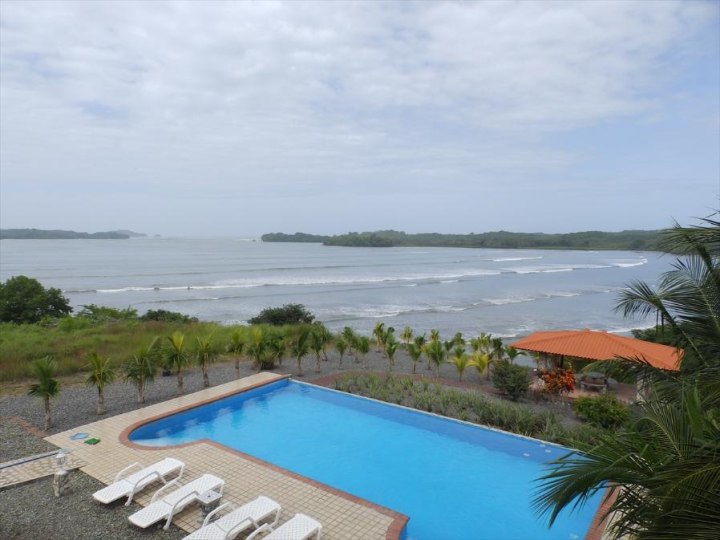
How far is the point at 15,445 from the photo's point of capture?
28.6ft

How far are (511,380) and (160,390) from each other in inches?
390

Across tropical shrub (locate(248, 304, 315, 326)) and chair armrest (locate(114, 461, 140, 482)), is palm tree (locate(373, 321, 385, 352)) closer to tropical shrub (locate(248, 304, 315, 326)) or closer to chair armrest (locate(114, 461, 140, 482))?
tropical shrub (locate(248, 304, 315, 326))

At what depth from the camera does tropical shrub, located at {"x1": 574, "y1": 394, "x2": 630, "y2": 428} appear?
9.89 meters

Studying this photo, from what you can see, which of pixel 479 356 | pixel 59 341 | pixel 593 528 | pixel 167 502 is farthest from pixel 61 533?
pixel 59 341

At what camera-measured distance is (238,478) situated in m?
7.70

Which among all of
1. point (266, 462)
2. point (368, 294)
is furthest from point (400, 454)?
point (368, 294)

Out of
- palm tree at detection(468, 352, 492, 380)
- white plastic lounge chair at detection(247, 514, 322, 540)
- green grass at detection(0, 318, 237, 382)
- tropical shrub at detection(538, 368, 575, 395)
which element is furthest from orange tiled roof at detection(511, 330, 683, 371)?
green grass at detection(0, 318, 237, 382)

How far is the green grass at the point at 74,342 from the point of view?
14109 mm

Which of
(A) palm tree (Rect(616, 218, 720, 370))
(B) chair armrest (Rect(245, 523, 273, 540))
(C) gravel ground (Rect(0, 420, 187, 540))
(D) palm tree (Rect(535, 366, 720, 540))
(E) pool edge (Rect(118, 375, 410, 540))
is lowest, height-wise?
(E) pool edge (Rect(118, 375, 410, 540))

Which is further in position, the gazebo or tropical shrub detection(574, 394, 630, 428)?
the gazebo

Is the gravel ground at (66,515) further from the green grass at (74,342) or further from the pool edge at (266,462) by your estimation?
the green grass at (74,342)

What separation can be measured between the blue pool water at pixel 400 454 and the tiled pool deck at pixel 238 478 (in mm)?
711

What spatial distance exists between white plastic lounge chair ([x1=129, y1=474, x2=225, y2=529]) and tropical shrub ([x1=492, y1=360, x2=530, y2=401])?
833cm

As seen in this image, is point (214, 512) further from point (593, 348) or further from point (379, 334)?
point (379, 334)
